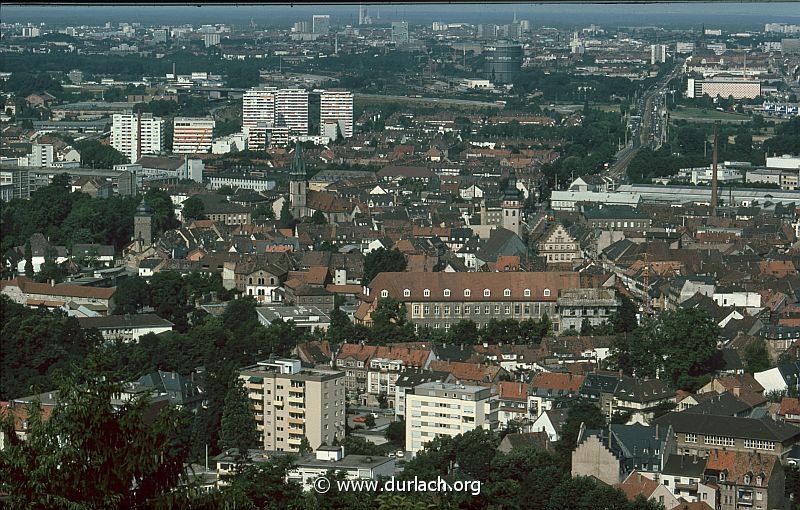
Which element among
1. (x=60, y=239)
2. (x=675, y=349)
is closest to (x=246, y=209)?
(x=60, y=239)

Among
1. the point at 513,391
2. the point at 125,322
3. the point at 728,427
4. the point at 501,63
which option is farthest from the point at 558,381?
the point at 501,63

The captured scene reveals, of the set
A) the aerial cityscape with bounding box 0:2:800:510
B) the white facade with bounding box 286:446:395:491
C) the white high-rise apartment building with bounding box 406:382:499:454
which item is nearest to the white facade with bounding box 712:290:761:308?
the aerial cityscape with bounding box 0:2:800:510

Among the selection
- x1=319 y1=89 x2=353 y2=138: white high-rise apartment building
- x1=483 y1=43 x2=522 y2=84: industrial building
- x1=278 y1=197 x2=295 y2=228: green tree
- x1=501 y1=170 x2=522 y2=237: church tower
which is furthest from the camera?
x1=483 y1=43 x2=522 y2=84: industrial building

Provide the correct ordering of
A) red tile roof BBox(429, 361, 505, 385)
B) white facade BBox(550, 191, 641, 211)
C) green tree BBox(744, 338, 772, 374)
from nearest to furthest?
red tile roof BBox(429, 361, 505, 385)
green tree BBox(744, 338, 772, 374)
white facade BBox(550, 191, 641, 211)

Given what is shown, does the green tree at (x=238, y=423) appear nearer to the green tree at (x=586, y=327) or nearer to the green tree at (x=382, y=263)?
the green tree at (x=586, y=327)

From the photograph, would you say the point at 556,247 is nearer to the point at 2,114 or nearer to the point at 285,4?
the point at 2,114

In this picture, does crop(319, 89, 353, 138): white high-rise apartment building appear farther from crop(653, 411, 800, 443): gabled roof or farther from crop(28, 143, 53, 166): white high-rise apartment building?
crop(653, 411, 800, 443): gabled roof

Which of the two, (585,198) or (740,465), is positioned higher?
(740,465)

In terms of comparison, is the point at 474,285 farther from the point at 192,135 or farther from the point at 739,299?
the point at 192,135
